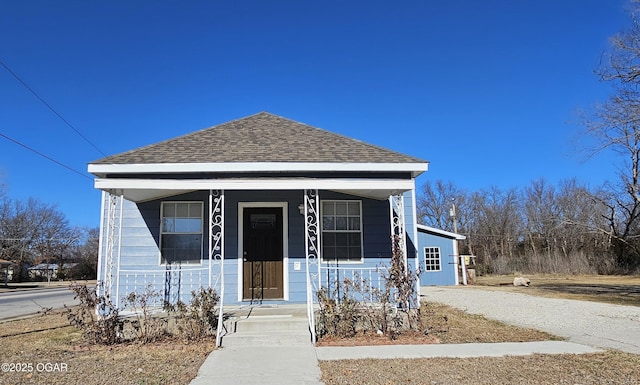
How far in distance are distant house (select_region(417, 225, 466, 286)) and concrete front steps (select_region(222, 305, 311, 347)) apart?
1769 centimetres

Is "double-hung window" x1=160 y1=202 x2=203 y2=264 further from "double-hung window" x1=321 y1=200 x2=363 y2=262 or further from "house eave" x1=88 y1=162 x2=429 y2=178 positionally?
"double-hung window" x1=321 y1=200 x2=363 y2=262

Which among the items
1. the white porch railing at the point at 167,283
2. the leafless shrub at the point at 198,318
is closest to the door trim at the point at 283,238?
the white porch railing at the point at 167,283

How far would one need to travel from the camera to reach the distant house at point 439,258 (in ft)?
78.1

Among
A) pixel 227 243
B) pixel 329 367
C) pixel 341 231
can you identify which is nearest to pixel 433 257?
pixel 341 231

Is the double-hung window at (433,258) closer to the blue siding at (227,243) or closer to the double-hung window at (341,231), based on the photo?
the blue siding at (227,243)

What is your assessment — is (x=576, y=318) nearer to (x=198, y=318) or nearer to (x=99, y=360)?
(x=198, y=318)

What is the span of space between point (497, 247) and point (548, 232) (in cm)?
526

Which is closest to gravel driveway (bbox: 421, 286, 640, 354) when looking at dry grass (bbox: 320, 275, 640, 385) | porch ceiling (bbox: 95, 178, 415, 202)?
dry grass (bbox: 320, 275, 640, 385)

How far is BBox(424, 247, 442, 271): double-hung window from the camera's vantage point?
23.9 m

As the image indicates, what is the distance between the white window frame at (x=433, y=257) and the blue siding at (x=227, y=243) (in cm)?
1535

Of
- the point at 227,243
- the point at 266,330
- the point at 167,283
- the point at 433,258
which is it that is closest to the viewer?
the point at 266,330

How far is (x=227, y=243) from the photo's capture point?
8.88 meters

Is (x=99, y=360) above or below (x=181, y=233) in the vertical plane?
below

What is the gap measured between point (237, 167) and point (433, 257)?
18338 mm
